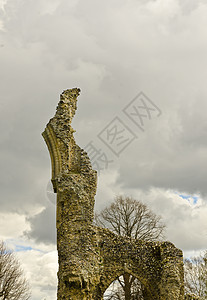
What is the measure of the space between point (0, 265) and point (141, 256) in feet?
39.8

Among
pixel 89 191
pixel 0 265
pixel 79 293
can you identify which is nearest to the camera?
pixel 79 293

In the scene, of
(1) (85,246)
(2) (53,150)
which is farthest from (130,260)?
(2) (53,150)

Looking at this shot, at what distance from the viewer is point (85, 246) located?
1323 centimetres

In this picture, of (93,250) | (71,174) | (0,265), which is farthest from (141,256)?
(0,265)

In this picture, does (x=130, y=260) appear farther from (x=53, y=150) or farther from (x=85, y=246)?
(x=53, y=150)

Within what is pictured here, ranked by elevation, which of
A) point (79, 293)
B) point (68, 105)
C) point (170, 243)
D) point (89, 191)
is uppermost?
point (68, 105)

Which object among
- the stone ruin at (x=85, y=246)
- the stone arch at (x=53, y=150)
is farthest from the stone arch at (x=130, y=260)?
the stone arch at (x=53, y=150)

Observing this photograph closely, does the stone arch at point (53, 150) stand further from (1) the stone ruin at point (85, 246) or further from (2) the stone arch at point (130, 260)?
(2) the stone arch at point (130, 260)

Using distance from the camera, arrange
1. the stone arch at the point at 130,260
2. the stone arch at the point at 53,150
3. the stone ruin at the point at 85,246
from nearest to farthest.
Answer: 1. the stone ruin at the point at 85,246
2. the stone arch at the point at 53,150
3. the stone arch at the point at 130,260

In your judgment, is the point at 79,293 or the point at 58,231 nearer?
the point at 79,293

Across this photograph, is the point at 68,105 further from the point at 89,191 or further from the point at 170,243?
the point at 170,243

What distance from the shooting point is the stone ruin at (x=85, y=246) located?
1288cm

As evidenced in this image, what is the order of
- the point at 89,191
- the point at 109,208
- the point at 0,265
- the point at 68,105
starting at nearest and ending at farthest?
the point at 89,191 → the point at 68,105 → the point at 0,265 → the point at 109,208

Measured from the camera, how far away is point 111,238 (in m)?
16.4
